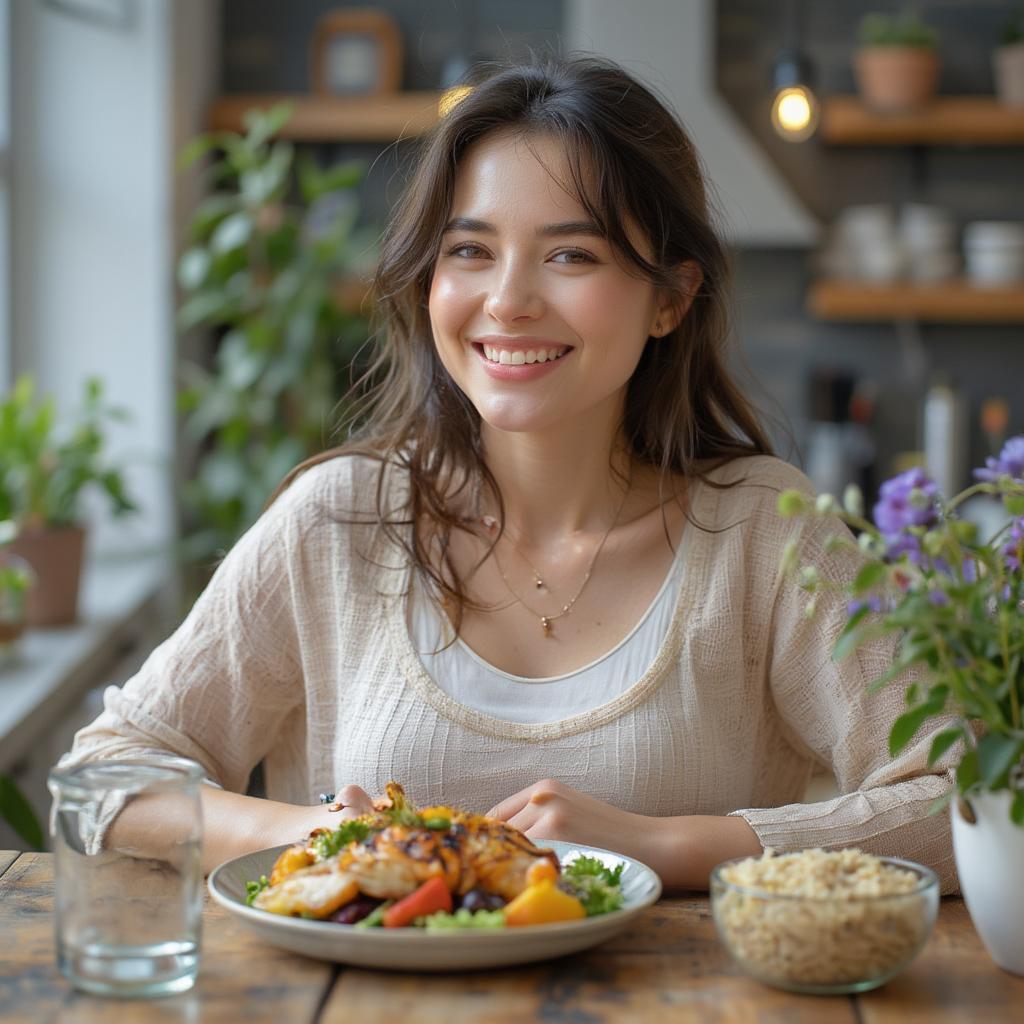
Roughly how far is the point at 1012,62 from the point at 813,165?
0.60m

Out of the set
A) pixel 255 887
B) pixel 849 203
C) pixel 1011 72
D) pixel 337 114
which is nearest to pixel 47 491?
pixel 337 114

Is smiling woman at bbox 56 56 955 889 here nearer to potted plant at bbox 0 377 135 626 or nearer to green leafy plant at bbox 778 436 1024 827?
green leafy plant at bbox 778 436 1024 827

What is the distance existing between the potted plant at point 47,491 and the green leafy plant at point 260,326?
623 millimetres

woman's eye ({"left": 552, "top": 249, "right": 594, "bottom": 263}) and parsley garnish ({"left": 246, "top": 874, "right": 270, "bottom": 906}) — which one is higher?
woman's eye ({"left": 552, "top": 249, "right": 594, "bottom": 263})

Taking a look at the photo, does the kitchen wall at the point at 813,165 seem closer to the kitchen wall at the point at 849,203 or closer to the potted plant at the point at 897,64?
the kitchen wall at the point at 849,203

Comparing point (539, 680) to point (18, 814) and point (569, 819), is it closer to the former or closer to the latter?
point (569, 819)

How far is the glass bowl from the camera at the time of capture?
3.32ft

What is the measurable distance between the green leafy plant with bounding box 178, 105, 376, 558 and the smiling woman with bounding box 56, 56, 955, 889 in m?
2.09

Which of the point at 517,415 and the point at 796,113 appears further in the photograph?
the point at 796,113

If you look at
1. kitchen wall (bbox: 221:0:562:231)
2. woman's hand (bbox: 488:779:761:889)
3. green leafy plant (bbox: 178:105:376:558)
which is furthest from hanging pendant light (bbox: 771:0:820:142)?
woman's hand (bbox: 488:779:761:889)

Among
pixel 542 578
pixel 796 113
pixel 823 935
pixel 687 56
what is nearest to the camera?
pixel 823 935

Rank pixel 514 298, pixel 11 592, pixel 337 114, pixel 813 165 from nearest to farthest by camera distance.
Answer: pixel 514 298, pixel 11 592, pixel 337 114, pixel 813 165

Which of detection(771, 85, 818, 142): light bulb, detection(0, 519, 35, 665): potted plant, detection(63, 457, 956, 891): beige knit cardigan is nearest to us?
detection(63, 457, 956, 891): beige knit cardigan

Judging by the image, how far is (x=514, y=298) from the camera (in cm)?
157
